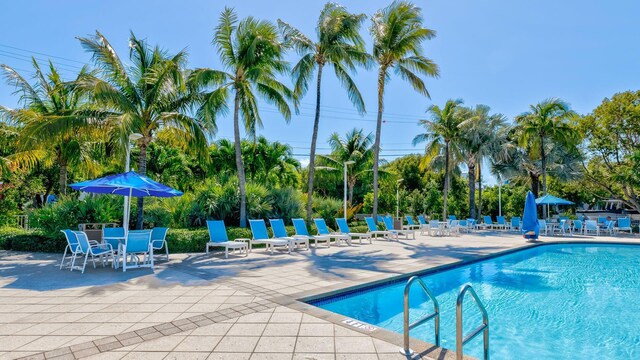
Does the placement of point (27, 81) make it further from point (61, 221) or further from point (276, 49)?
point (276, 49)

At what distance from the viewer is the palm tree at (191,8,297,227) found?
13453mm


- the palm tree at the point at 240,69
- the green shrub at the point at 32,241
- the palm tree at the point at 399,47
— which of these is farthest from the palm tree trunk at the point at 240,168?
the palm tree at the point at 399,47

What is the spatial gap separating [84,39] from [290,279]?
33.8ft

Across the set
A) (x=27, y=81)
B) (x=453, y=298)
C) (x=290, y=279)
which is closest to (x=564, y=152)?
(x=453, y=298)

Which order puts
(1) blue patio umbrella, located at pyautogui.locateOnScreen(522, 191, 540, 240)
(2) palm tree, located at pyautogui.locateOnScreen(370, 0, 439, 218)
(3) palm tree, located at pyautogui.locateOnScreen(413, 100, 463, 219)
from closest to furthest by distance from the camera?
(1) blue patio umbrella, located at pyautogui.locateOnScreen(522, 191, 540, 240)
(2) palm tree, located at pyautogui.locateOnScreen(370, 0, 439, 218)
(3) palm tree, located at pyautogui.locateOnScreen(413, 100, 463, 219)

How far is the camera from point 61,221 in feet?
37.2

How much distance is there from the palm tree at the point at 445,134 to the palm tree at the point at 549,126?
4654mm

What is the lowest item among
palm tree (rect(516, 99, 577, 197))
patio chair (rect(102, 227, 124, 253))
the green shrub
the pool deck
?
the pool deck

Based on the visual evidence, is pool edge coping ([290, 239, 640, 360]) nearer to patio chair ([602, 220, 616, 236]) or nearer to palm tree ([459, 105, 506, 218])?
patio chair ([602, 220, 616, 236])

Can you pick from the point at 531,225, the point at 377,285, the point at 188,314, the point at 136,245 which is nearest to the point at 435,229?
the point at 531,225

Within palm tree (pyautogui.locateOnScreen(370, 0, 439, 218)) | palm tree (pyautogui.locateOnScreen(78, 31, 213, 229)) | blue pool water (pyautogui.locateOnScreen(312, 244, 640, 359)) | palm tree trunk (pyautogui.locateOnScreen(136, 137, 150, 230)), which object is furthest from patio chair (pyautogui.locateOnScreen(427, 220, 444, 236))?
palm tree trunk (pyautogui.locateOnScreen(136, 137, 150, 230))

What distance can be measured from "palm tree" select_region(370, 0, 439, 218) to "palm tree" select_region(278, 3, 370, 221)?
140cm

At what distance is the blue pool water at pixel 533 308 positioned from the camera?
5086 mm

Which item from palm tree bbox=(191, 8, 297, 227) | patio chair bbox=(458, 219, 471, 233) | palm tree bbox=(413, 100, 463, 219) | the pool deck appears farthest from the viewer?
palm tree bbox=(413, 100, 463, 219)
